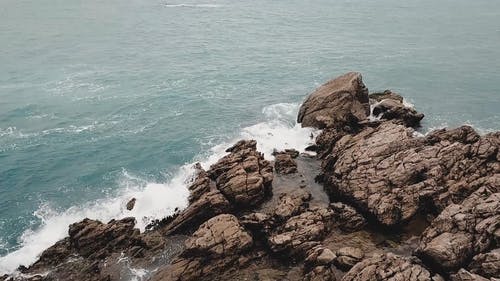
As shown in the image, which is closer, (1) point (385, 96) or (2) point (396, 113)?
(2) point (396, 113)

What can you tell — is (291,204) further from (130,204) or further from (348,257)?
(130,204)

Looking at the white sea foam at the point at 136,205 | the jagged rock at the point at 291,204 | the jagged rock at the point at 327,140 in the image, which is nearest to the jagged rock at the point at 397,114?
the jagged rock at the point at 327,140

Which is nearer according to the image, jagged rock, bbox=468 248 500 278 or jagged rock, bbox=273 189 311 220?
jagged rock, bbox=468 248 500 278

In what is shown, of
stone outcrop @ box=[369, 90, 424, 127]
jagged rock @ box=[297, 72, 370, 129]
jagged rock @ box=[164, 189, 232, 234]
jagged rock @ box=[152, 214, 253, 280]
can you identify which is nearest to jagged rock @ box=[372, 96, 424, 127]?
stone outcrop @ box=[369, 90, 424, 127]

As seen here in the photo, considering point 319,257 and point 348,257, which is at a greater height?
point 319,257

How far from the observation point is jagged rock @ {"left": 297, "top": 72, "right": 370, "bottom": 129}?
6225 centimetres

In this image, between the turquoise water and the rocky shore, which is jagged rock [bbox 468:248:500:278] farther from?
the turquoise water

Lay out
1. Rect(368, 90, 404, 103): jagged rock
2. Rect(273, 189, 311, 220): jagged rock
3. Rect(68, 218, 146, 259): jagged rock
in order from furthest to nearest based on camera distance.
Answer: Rect(368, 90, 404, 103): jagged rock → Rect(273, 189, 311, 220): jagged rock → Rect(68, 218, 146, 259): jagged rock

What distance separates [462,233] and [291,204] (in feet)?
53.7

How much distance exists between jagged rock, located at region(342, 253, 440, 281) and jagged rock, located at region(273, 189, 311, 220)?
1051 centimetres

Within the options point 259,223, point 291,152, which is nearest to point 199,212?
point 259,223

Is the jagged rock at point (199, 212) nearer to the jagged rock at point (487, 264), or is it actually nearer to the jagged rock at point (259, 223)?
the jagged rock at point (259, 223)

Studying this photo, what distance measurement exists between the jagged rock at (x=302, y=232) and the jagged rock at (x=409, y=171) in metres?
4.60

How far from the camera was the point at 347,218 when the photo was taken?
42.6 metres
